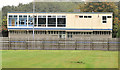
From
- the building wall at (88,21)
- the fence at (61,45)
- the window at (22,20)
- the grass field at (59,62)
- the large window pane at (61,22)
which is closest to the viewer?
the grass field at (59,62)

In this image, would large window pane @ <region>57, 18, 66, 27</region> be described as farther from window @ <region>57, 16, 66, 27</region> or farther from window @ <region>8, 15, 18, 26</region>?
window @ <region>8, 15, 18, 26</region>

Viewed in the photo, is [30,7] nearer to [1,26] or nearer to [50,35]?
[1,26]

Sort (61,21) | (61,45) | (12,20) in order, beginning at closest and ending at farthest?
(61,45)
(61,21)
(12,20)

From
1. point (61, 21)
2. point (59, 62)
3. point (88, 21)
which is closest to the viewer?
point (59, 62)

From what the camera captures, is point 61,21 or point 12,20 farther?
point 12,20

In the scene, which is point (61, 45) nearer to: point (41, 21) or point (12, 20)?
point (41, 21)

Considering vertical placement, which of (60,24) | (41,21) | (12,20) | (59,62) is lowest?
(59,62)

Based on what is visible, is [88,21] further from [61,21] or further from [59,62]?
[59,62]

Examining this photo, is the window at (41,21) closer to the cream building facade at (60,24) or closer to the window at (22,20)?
the cream building facade at (60,24)

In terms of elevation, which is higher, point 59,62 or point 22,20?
point 22,20

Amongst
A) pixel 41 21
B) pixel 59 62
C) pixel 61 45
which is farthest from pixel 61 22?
pixel 59 62

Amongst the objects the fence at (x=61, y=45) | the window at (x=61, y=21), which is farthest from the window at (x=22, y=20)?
the fence at (x=61, y=45)

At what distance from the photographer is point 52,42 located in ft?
104

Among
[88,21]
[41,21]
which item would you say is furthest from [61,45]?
[41,21]
